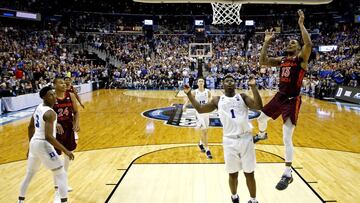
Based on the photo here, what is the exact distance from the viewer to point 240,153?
4.50 m

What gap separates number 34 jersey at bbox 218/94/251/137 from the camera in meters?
4.48

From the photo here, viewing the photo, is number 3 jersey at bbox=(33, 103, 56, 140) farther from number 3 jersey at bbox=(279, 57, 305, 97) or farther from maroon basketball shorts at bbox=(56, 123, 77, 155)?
number 3 jersey at bbox=(279, 57, 305, 97)

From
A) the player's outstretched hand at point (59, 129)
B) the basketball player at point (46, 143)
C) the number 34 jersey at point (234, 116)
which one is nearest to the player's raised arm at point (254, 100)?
the number 34 jersey at point (234, 116)

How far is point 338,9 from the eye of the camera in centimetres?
3672

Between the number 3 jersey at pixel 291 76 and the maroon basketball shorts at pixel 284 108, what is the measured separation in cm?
7

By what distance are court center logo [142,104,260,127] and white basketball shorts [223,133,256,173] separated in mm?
7726

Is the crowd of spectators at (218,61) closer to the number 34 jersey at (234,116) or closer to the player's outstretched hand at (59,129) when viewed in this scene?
the number 34 jersey at (234,116)

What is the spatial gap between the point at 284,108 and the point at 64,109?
3.55 meters

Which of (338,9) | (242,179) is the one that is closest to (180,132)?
(242,179)

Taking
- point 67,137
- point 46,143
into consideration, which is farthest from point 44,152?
point 67,137

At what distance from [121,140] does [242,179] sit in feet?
15.7

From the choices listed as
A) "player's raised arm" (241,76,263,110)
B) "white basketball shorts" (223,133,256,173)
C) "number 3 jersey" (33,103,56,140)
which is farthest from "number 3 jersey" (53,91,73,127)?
"player's raised arm" (241,76,263,110)

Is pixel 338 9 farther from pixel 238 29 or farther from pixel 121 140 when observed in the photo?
pixel 121 140

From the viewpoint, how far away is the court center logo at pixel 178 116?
42.0ft
